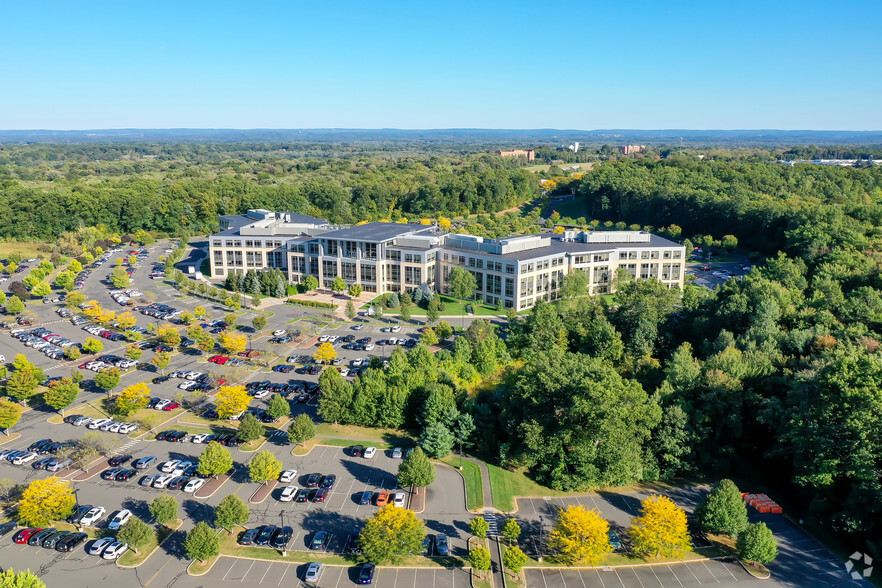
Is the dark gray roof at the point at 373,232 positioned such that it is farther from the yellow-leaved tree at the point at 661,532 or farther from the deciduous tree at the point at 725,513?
the deciduous tree at the point at 725,513

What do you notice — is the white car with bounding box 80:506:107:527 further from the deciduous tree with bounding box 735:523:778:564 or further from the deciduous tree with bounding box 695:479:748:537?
the deciduous tree with bounding box 735:523:778:564

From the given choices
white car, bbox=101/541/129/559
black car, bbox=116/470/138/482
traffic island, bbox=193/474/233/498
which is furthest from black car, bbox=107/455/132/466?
white car, bbox=101/541/129/559

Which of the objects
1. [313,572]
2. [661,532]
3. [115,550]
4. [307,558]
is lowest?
[307,558]

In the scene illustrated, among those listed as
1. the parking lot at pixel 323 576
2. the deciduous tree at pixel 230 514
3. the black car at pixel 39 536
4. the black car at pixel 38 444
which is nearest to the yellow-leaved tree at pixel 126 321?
the black car at pixel 38 444

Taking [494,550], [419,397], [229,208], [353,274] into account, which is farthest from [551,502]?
[229,208]

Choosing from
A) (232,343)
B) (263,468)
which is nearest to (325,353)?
(232,343)

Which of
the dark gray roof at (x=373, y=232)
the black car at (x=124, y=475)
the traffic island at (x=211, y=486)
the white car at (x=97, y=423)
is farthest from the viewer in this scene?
the dark gray roof at (x=373, y=232)

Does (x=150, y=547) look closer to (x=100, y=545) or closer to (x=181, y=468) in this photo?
(x=100, y=545)

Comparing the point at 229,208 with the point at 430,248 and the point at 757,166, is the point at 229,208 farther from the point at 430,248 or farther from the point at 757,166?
the point at 757,166
